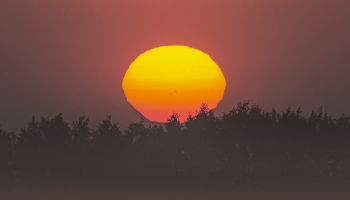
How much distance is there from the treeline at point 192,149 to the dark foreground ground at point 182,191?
2.51 ft

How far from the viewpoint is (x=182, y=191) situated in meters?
52.4

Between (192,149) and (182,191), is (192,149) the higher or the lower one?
the higher one

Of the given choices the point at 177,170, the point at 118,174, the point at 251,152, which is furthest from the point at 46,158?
the point at 251,152

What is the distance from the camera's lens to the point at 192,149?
5578cm

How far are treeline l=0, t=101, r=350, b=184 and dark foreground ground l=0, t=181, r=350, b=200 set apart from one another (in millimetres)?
764

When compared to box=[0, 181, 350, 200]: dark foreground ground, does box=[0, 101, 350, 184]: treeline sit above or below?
above

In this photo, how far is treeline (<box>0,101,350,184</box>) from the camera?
53.8 m

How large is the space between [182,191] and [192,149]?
4827mm

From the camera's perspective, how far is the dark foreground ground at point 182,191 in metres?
51.7

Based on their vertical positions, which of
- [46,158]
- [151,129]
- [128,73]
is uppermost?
[128,73]

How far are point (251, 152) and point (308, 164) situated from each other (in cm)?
513

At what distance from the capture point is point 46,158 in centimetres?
5512

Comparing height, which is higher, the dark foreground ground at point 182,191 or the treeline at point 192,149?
the treeline at point 192,149

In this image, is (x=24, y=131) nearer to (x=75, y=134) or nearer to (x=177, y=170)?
(x=75, y=134)
